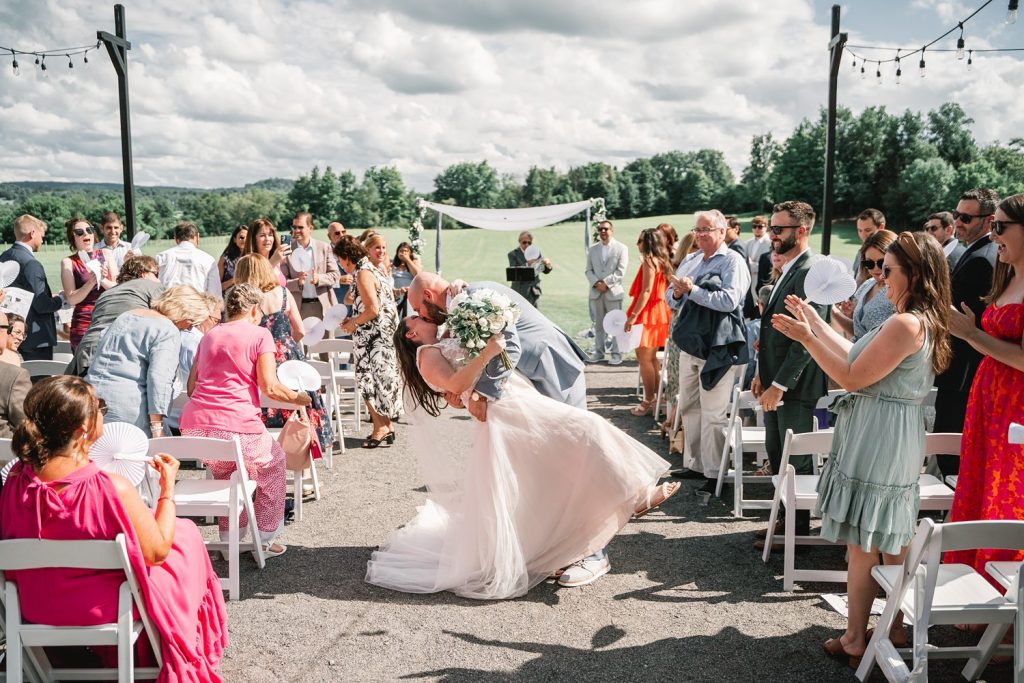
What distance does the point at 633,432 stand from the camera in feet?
26.8

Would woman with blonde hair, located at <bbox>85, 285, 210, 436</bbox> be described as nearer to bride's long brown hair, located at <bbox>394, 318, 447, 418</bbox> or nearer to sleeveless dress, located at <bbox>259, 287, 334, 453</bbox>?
sleeveless dress, located at <bbox>259, 287, 334, 453</bbox>

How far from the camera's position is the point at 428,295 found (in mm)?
4473

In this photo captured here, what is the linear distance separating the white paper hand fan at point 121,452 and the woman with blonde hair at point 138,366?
1922 millimetres

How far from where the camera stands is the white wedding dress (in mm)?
4395

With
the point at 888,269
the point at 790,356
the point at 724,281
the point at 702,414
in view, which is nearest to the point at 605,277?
the point at 702,414

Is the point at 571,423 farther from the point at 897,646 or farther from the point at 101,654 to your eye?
the point at 101,654

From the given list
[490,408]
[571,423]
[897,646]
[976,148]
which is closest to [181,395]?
[490,408]

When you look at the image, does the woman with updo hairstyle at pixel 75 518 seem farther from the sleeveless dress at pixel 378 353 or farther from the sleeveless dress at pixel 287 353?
the sleeveless dress at pixel 378 353

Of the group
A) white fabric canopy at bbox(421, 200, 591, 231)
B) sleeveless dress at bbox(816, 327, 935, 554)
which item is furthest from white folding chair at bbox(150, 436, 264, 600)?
white fabric canopy at bbox(421, 200, 591, 231)

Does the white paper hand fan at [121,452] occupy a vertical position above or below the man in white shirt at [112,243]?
below

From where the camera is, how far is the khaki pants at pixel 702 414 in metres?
6.09

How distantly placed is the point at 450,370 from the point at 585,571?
1.50 metres

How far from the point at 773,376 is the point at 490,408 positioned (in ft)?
6.45

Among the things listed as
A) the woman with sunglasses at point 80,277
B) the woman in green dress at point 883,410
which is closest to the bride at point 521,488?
the woman in green dress at point 883,410
